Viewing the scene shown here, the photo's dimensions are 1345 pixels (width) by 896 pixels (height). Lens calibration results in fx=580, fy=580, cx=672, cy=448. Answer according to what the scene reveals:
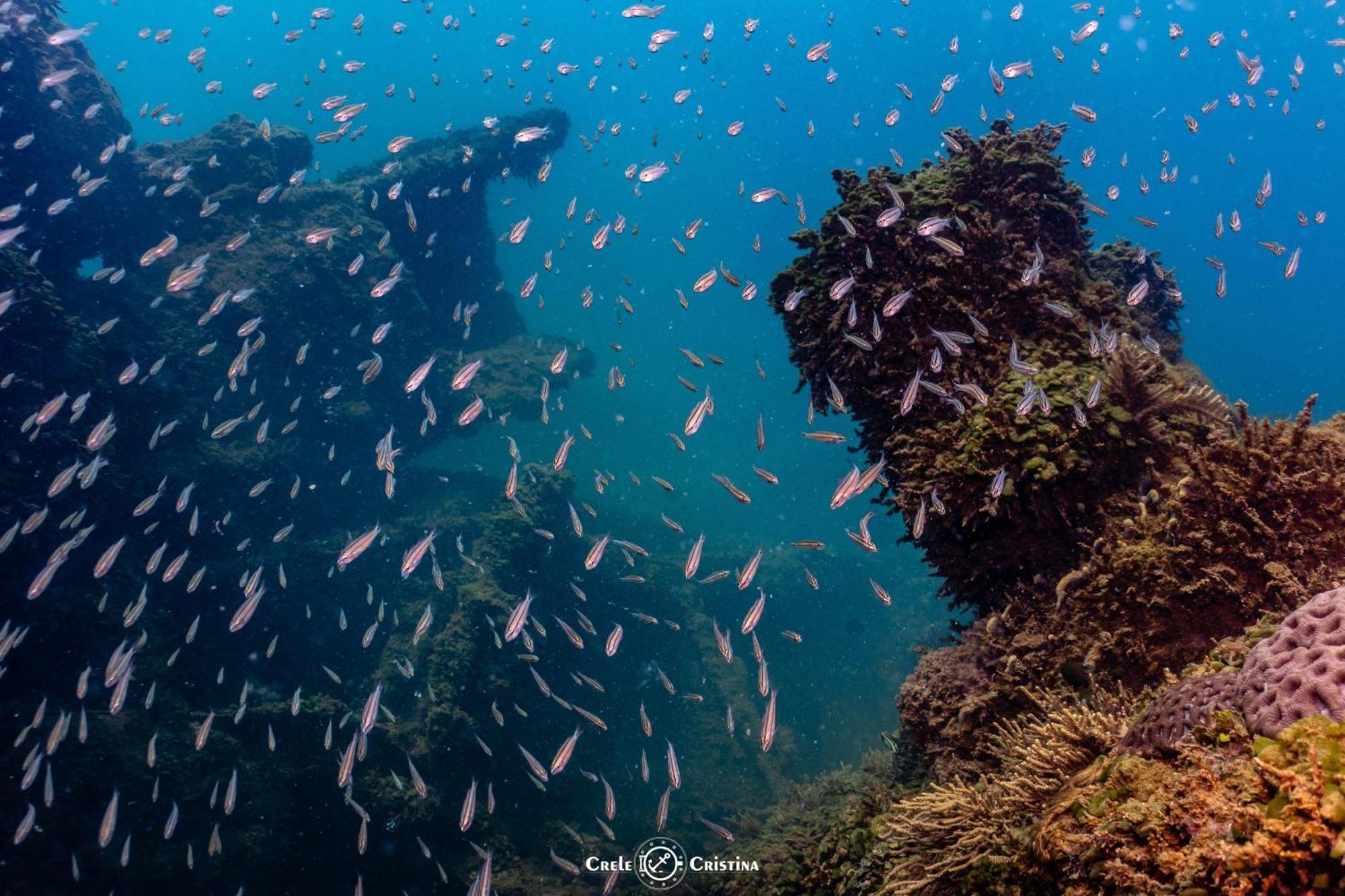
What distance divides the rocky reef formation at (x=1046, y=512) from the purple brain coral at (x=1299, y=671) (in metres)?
0.02

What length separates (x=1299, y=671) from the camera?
2.50 metres

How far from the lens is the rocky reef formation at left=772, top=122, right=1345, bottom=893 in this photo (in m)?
2.92

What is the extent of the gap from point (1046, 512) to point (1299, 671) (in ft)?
8.39

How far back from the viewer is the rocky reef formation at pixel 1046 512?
115 inches

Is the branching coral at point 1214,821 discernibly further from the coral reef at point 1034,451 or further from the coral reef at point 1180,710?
the coral reef at point 1034,451

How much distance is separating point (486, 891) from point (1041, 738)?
15.7 feet

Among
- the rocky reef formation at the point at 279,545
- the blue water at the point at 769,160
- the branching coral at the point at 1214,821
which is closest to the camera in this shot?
the branching coral at the point at 1214,821

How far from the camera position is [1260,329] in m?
137

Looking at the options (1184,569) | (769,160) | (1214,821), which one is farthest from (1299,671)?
(769,160)

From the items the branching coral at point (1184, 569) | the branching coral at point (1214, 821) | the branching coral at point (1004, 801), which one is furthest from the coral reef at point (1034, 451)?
the branching coral at point (1214, 821)

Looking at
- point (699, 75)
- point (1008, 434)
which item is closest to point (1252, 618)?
point (1008, 434)

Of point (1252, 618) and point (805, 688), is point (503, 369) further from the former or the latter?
point (1252, 618)

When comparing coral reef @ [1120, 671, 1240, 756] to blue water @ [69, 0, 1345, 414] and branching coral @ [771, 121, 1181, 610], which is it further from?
blue water @ [69, 0, 1345, 414]

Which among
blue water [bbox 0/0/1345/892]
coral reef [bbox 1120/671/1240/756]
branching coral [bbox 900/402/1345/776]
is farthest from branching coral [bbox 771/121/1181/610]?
blue water [bbox 0/0/1345/892]
